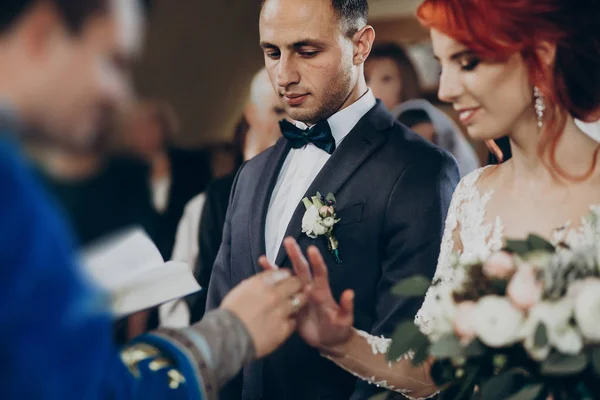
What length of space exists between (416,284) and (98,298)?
592 millimetres

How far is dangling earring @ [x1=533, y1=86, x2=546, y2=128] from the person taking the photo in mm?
1612

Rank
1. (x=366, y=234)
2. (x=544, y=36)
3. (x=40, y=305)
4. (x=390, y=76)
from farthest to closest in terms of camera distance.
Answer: (x=390, y=76)
(x=366, y=234)
(x=544, y=36)
(x=40, y=305)

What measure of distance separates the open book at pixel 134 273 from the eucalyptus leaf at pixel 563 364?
65cm

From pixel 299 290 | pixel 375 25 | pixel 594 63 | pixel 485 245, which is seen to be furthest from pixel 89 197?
pixel 375 25

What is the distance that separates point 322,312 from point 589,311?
581 millimetres

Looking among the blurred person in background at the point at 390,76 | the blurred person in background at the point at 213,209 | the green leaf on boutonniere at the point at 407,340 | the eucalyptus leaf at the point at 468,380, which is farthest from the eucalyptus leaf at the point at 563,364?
the blurred person in background at the point at 390,76

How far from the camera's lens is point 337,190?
1941mm

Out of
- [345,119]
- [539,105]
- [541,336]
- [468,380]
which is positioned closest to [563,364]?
[541,336]

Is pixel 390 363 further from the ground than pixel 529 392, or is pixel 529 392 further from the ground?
pixel 529 392

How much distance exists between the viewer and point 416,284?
142 cm

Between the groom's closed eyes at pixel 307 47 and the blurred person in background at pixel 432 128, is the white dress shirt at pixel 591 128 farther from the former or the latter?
the blurred person in background at pixel 432 128

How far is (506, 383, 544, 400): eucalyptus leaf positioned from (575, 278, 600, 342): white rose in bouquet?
0.12 meters

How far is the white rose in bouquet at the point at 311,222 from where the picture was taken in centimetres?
188

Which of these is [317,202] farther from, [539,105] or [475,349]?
[475,349]
